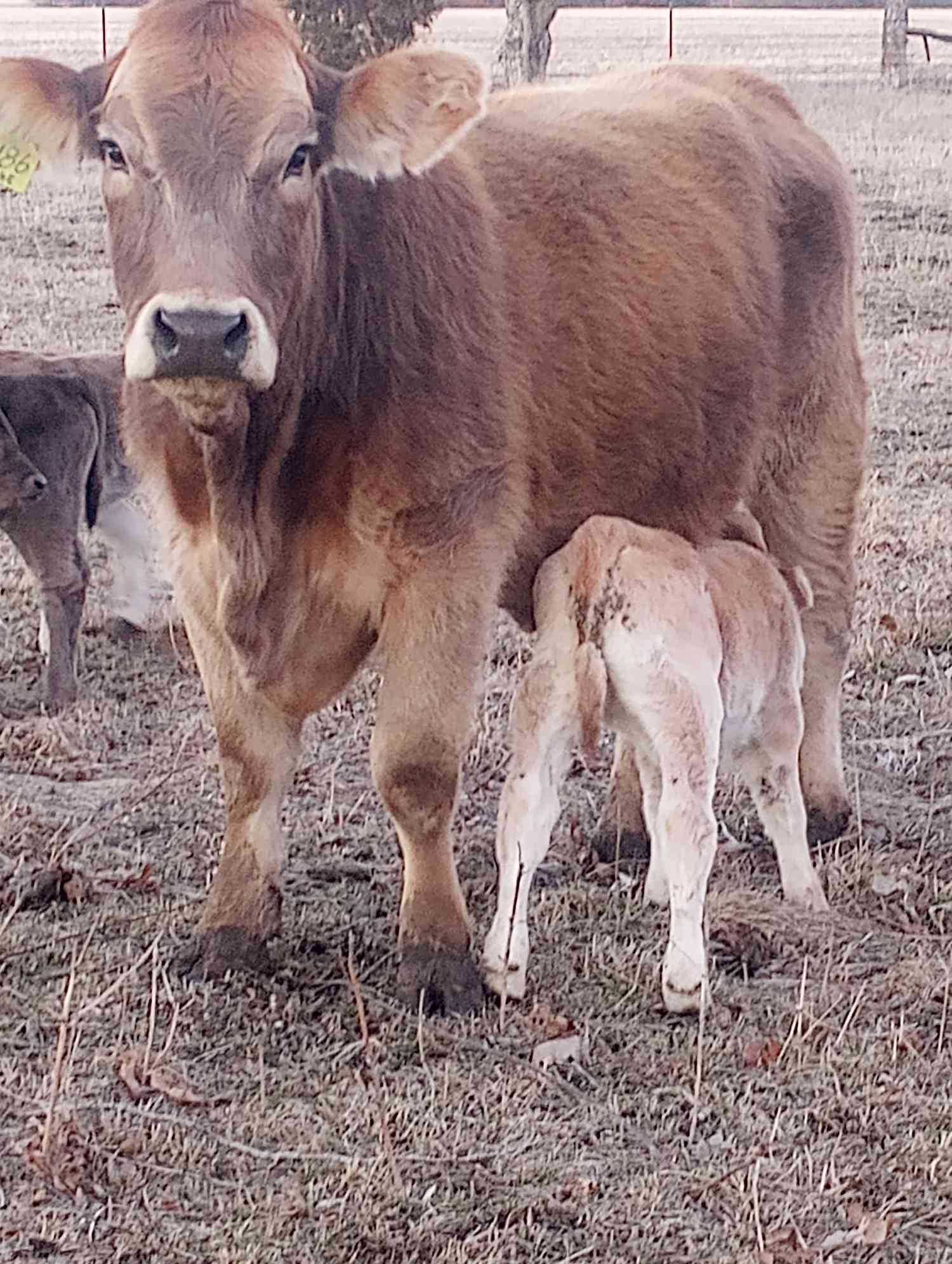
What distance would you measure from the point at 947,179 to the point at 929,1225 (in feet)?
50.3

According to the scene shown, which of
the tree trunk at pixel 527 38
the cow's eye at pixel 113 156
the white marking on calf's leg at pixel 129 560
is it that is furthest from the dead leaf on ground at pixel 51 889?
the tree trunk at pixel 527 38

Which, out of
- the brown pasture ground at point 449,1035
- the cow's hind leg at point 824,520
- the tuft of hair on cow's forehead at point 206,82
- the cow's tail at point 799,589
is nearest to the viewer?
the brown pasture ground at point 449,1035

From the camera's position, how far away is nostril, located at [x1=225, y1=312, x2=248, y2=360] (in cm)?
342

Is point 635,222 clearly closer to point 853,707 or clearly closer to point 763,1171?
point 853,707

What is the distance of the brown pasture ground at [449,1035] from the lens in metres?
3.38

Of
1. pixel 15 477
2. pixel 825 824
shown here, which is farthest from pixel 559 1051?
pixel 15 477

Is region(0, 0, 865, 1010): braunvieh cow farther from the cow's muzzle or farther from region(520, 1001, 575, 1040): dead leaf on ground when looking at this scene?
region(520, 1001, 575, 1040): dead leaf on ground

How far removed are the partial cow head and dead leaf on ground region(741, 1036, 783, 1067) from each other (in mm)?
3208

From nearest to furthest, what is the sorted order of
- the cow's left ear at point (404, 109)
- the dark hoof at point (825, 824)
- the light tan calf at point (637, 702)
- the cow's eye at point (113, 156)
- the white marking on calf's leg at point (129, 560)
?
the cow's eye at point (113, 156), the cow's left ear at point (404, 109), the light tan calf at point (637, 702), the dark hoof at point (825, 824), the white marking on calf's leg at point (129, 560)

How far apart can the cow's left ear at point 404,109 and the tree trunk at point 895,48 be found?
27557mm

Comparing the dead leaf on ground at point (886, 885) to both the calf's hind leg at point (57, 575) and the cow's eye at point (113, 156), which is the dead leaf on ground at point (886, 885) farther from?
the calf's hind leg at point (57, 575)

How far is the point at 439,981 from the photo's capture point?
→ 4176mm

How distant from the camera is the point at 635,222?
4961mm

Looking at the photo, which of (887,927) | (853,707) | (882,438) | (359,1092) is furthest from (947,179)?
(359,1092)
